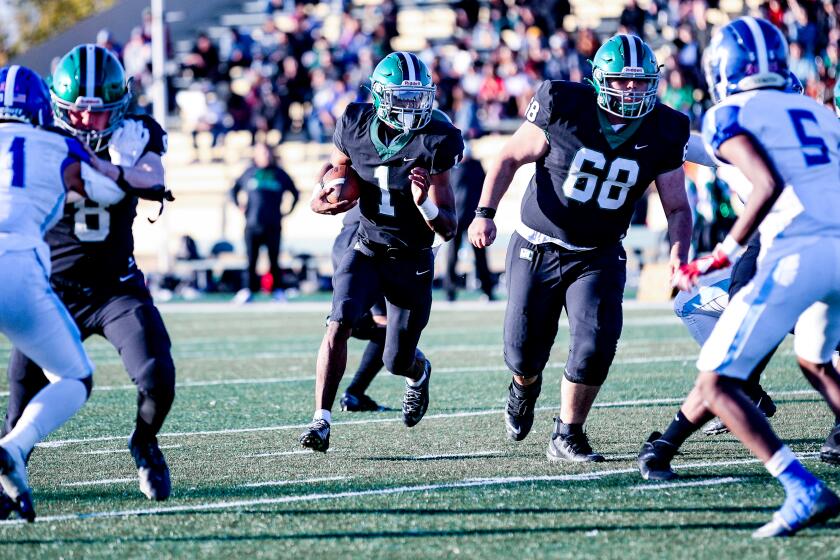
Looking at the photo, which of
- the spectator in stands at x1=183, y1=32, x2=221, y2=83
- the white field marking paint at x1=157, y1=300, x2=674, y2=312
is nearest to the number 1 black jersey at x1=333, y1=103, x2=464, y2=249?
the white field marking paint at x1=157, y1=300, x2=674, y2=312

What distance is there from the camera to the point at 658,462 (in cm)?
493

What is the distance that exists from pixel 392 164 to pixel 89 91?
1593 millimetres

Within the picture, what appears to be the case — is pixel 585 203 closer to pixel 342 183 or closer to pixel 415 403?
pixel 342 183

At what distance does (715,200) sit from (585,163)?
22.7ft

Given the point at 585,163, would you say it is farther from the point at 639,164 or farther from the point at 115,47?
the point at 115,47

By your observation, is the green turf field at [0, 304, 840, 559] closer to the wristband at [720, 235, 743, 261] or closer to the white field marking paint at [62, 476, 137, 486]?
the white field marking paint at [62, 476, 137, 486]

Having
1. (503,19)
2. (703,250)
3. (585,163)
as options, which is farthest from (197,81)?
(585,163)

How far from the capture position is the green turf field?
3969 mm

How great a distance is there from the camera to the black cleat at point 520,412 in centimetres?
580

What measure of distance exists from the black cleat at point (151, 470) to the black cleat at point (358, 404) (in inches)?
95.2

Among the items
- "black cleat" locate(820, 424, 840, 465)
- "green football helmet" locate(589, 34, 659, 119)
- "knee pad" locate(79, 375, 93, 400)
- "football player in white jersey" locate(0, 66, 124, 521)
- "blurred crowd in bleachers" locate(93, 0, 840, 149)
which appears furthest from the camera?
"blurred crowd in bleachers" locate(93, 0, 840, 149)

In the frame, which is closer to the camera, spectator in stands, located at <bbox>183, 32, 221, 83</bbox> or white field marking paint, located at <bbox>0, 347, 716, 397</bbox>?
white field marking paint, located at <bbox>0, 347, 716, 397</bbox>

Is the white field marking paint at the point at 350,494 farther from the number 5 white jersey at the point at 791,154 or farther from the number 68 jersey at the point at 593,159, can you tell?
the number 5 white jersey at the point at 791,154

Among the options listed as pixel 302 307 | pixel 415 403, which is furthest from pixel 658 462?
pixel 302 307
